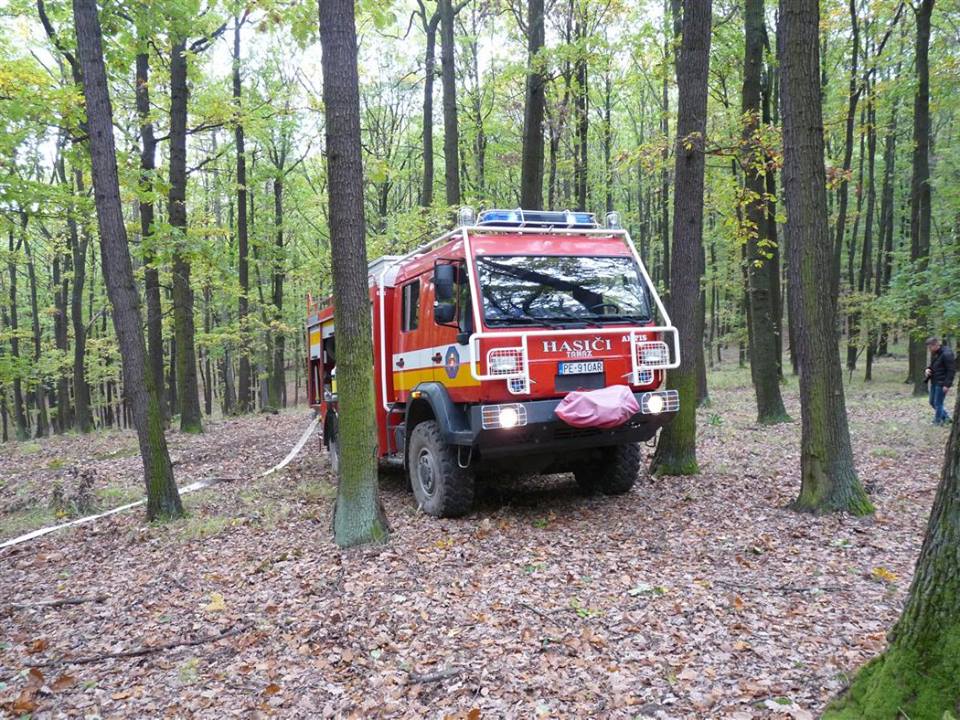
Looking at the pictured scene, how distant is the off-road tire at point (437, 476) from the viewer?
7094 mm

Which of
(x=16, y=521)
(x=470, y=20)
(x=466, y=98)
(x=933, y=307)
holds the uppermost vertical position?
(x=470, y=20)

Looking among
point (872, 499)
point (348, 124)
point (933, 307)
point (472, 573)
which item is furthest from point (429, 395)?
point (933, 307)

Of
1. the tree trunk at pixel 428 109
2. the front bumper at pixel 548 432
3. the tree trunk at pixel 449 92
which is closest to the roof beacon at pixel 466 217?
the front bumper at pixel 548 432

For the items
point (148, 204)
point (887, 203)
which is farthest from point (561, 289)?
point (887, 203)

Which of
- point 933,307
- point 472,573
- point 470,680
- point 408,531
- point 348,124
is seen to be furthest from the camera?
point 933,307

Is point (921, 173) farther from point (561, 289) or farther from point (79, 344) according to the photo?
point (79, 344)

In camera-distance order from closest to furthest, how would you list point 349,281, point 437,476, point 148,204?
point 349,281 < point 437,476 < point 148,204

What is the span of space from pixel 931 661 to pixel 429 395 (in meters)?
5.41

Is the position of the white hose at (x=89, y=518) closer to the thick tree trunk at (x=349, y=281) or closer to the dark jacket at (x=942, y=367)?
the thick tree trunk at (x=349, y=281)

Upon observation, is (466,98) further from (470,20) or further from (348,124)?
(348,124)

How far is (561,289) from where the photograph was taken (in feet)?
23.8

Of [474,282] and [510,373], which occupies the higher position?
[474,282]

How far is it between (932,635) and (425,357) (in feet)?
19.4

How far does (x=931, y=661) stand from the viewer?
97.6 inches
